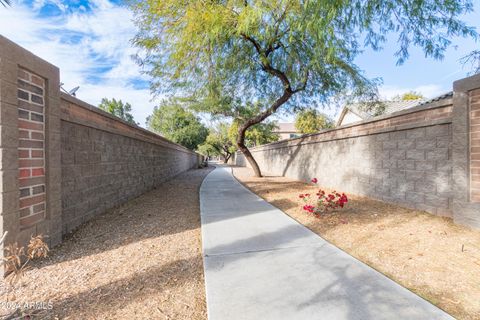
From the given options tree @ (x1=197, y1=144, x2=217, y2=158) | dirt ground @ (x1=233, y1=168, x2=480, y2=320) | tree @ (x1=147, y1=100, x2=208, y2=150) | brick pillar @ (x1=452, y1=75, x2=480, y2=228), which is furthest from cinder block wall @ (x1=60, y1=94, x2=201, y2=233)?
tree @ (x1=197, y1=144, x2=217, y2=158)

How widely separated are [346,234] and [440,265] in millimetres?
1348

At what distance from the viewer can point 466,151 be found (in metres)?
4.07

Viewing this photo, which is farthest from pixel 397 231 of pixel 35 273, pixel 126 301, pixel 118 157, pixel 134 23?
pixel 134 23

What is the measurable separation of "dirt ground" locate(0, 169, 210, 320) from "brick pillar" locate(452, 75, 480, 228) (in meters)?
4.56

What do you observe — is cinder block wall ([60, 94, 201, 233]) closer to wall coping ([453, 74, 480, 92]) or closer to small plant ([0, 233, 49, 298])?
small plant ([0, 233, 49, 298])

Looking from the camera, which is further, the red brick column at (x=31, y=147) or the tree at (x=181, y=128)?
the tree at (x=181, y=128)

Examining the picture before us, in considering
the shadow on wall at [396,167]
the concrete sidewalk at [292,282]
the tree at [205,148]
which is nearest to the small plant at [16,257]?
the concrete sidewalk at [292,282]

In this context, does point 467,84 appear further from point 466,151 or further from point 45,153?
point 45,153

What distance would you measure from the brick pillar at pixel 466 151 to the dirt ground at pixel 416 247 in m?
0.30

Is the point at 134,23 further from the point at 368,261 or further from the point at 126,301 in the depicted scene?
the point at 368,261

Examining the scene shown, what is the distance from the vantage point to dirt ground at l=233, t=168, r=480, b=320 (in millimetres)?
2445

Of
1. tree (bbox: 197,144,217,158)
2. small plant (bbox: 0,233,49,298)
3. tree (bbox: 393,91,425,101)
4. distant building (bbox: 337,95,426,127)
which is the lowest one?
small plant (bbox: 0,233,49,298)

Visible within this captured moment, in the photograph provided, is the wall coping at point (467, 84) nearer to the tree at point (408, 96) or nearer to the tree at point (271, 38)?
the tree at point (271, 38)

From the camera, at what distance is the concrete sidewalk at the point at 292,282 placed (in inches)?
83.9
